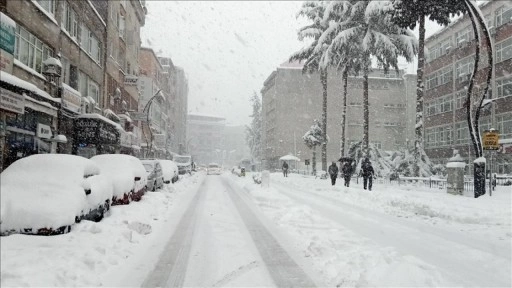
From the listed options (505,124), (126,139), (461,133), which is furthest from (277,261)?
(461,133)

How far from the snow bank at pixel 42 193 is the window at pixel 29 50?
1029 cm

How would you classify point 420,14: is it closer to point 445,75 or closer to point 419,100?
point 419,100

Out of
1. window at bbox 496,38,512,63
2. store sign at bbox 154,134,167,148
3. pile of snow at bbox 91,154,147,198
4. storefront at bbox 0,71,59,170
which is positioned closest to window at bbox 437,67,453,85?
window at bbox 496,38,512,63

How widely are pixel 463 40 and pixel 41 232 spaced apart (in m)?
45.4

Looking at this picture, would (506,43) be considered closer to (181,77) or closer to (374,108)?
(374,108)

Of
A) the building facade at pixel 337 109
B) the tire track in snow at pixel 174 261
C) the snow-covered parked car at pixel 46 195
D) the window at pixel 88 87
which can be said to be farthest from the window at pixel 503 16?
the snow-covered parked car at pixel 46 195

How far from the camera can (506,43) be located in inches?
1441

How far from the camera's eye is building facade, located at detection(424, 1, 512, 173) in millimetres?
36688

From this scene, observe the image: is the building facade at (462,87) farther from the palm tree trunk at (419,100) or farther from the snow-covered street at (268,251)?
the snow-covered street at (268,251)

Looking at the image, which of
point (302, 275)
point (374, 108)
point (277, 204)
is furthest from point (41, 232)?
point (374, 108)

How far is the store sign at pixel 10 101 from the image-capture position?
10930 mm

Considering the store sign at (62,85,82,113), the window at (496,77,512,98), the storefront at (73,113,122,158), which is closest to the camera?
the store sign at (62,85,82,113)

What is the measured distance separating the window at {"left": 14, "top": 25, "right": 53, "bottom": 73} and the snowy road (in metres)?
10.7

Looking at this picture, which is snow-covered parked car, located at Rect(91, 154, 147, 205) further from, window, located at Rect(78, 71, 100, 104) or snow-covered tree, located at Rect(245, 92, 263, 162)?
snow-covered tree, located at Rect(245, 92, 263, 162)
